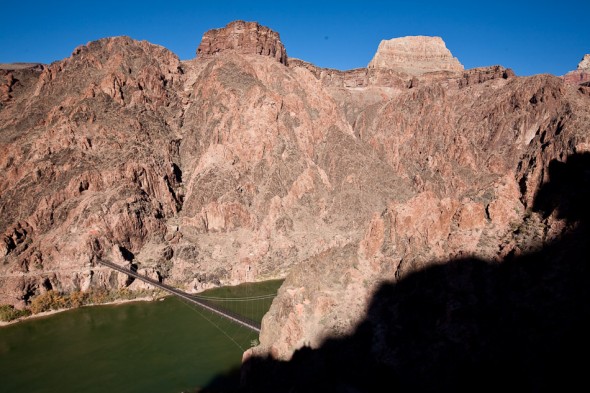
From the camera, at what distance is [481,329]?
21.8 m

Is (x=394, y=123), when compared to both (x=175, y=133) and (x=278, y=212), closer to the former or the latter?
(x=278, y=212)

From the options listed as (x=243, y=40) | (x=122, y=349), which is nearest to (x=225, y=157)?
(x=243, y=40)

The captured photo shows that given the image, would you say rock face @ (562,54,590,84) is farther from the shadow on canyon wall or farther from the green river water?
the shadow on canyon wall

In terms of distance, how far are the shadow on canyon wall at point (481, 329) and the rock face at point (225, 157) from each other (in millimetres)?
6174

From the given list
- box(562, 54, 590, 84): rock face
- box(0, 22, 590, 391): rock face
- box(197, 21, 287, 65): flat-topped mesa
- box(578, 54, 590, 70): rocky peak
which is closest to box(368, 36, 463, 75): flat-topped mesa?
box(562, 54, 590, 84): rock face

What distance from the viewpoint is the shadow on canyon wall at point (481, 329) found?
18.9 metres

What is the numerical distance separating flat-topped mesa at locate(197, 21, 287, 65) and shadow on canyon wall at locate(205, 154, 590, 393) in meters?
102

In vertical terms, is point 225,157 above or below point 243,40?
below

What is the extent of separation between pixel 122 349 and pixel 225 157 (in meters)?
48.0

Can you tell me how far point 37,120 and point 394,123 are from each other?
8097 cm

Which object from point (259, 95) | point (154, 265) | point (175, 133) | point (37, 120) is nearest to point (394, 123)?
point (259, 95)

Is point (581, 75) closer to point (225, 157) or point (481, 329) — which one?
point (225, 157)

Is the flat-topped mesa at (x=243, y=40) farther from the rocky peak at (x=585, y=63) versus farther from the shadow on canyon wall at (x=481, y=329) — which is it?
the rocky peak at (x=585, y=63)

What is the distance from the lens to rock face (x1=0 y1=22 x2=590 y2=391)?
67.9 meters
